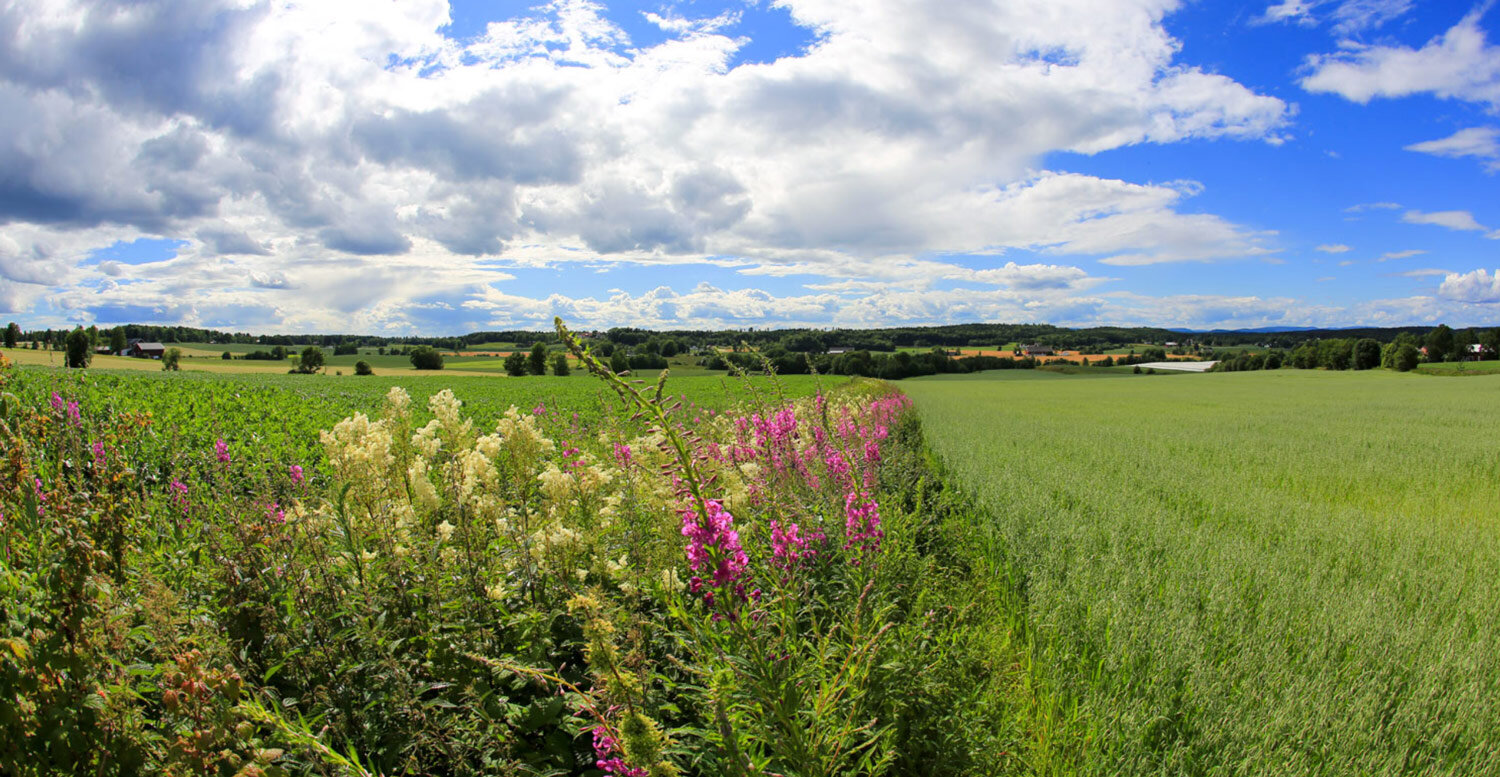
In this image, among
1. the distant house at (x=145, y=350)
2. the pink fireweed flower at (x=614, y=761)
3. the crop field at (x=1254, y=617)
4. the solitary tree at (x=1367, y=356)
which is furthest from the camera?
the distant house at (x=145, y=350)

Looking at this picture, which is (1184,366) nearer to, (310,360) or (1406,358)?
(1406,358)

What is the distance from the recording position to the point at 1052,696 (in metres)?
3.00

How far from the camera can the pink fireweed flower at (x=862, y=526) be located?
3.30m

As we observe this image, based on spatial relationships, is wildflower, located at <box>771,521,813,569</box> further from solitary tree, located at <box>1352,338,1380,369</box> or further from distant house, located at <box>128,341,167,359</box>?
distant house, located at <box>128,341,167,359</box>

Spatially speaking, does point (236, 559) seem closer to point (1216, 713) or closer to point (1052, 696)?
point (1052, 696)

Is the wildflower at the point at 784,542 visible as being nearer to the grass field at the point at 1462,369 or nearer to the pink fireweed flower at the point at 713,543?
the pink fireweed flower at the point at 713,543

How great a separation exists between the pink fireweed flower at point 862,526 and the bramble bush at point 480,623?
0.09 feet

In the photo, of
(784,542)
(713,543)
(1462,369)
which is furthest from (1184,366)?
(713,543)

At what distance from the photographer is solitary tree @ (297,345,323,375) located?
72.9m

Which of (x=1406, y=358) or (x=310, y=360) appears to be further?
(x=310, y=360)

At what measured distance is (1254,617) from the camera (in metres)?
3.66

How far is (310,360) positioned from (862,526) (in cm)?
8944

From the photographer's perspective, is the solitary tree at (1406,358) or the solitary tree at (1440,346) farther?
the solitary tree at (1440,346)

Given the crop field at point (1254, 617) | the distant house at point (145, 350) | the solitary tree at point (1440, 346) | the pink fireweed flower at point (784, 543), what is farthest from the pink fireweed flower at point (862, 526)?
the distant house at point (145, 350)
